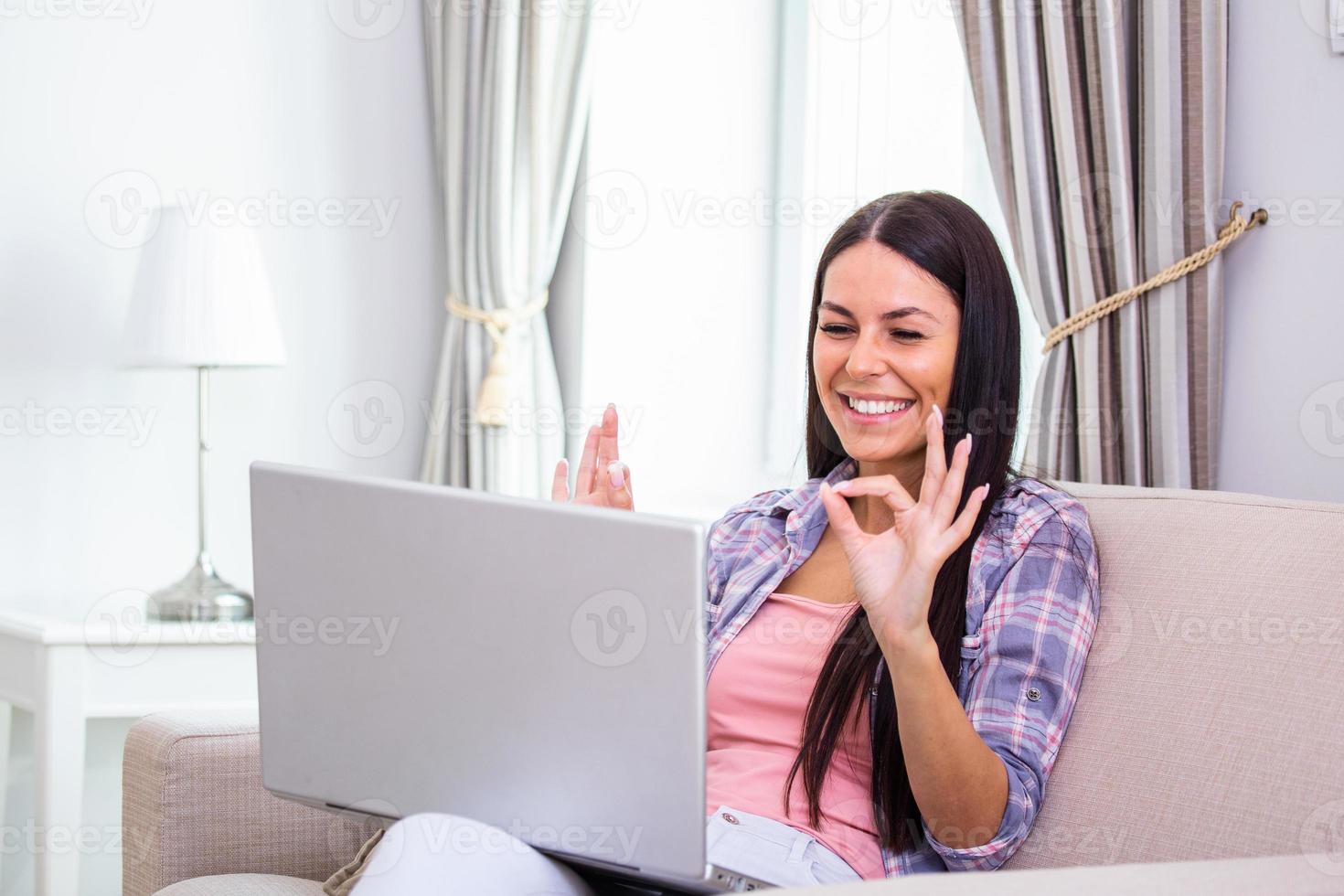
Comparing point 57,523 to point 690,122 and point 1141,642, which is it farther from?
point 1141,642

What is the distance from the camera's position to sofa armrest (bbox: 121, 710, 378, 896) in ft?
4.88

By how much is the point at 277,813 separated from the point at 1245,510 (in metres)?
1.09

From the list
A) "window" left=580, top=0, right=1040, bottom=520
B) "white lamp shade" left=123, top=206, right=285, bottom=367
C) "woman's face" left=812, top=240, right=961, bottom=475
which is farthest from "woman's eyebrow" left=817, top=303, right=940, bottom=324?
"white lamp shade" left=123, top=206, right=285, bottom=367

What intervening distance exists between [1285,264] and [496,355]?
1546 millimetres

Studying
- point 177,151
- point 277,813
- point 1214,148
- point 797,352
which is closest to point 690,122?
point 797,352

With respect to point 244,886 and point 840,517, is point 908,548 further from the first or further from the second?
point 244,886

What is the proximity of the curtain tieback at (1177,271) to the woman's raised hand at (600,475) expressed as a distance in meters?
0.71

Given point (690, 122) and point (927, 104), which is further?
point (690, 122)

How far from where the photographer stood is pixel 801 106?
8.52ft

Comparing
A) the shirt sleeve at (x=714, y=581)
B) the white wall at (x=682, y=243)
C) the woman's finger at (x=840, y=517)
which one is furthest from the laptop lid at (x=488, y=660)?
the white wall at (x=682, y=243)

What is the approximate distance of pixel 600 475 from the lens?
145cm

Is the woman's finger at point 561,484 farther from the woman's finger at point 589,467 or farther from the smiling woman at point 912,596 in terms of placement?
the smiling woman at point 912,596

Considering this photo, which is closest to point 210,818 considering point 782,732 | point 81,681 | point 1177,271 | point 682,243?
point 782,732

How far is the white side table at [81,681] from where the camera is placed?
84.8 inches
